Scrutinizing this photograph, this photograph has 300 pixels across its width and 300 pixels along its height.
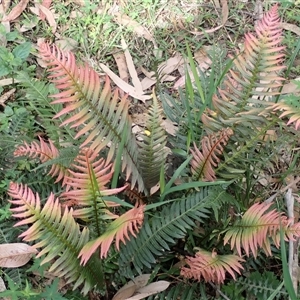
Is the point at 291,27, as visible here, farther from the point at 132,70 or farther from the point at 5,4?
the point at 5,4

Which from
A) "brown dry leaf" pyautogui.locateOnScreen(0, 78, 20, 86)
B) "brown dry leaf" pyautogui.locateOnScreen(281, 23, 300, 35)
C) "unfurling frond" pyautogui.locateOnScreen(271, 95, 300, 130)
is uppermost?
"brown dry leaf" pyautogui.locateOnScreen(281, 23, 300, 35)

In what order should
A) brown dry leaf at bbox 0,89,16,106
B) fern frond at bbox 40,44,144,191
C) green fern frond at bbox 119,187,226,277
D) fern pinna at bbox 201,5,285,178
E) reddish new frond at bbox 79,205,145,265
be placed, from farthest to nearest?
brown dry leaf at bbox 0,89,16,106, green fern frond at bbox 119,187,226,277, fern pinna at bbox 201,5,285,178, fern frond at bbox 40,44,144,191, reddish new frond at bbox 79,205,145,265

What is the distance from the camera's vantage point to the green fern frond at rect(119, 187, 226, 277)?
81.5 inches

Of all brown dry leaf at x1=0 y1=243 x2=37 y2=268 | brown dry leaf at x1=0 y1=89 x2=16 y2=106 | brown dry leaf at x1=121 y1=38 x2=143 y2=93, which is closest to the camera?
brown dry leaf at x1=0 y1=243 x2=37 y2=268

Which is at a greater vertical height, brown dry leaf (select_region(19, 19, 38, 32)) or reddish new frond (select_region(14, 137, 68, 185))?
brown dry leaf (select_region(19, 19, 38, 32))

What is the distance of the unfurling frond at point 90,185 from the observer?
1.80m

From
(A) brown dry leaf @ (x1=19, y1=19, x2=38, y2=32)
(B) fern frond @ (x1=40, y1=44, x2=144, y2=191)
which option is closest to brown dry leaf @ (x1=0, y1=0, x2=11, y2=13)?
(A) brown dry leaf @ (x1=19, y1=19, x2=38, y2=32)

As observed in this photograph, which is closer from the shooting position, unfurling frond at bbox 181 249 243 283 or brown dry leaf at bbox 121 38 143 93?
unfurling frond at bbox 181 249 243 283

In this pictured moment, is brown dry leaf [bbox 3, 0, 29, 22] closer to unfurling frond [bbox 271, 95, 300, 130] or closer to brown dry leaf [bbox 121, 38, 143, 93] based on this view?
brown dry leaf [bbox 121, 38, 143, 93]

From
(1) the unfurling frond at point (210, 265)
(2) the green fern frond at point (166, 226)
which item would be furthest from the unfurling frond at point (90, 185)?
(1) the unfurling frond at point (210, 265)

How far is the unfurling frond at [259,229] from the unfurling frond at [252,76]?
371 millimetres

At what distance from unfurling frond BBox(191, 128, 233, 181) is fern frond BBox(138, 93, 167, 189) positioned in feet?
0.48

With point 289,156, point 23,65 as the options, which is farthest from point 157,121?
point 23,65

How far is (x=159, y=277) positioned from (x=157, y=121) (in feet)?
2.28
